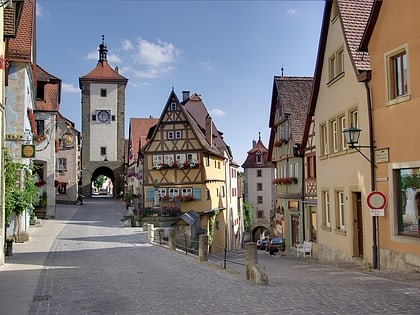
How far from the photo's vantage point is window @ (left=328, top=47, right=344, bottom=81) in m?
18.0

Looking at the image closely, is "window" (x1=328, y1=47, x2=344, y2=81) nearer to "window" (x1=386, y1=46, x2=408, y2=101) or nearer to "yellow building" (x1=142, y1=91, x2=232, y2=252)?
"window" (x1=386, y1=46, x2=408, y2=101)

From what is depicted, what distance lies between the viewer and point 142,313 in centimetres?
811

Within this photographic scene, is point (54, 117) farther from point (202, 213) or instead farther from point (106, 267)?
point (106, 267)

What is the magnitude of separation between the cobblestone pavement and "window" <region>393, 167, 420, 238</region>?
4.83ft

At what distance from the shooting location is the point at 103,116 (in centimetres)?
5744

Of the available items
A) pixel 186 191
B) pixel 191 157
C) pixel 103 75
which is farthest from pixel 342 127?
pixel 103 75

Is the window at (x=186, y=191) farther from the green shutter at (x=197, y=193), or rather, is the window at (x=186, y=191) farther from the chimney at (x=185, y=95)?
the chimney at (x=185, y=95)

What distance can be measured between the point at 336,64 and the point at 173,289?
36.9 feet

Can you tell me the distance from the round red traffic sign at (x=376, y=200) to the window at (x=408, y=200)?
1.37ft

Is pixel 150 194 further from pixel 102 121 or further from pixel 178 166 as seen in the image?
pixel 102 121

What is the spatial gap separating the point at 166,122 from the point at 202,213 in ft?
23.3

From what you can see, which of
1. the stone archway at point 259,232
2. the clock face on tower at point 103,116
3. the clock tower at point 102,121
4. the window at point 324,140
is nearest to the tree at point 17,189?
the window at point 324,140

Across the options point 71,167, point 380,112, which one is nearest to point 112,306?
point 380,112

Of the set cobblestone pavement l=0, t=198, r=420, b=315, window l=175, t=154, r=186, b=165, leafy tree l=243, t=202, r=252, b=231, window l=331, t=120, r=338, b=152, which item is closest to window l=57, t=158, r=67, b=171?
window l=175, t=154, r=186, b=165
